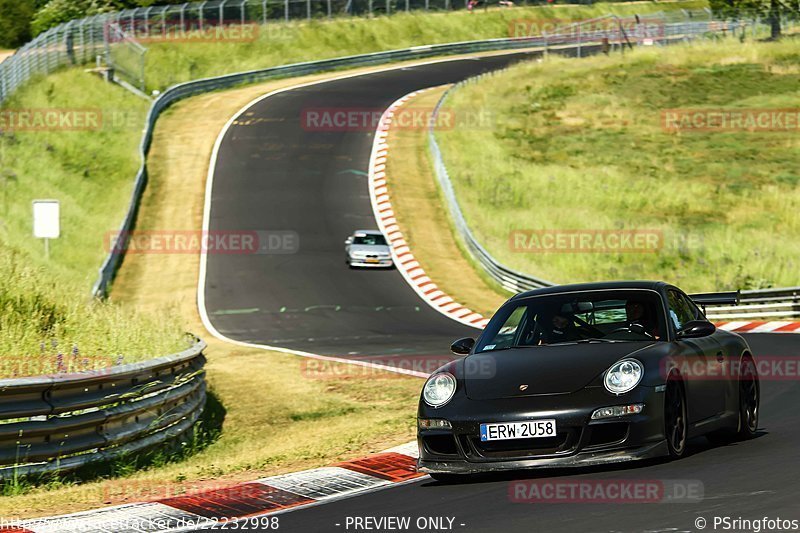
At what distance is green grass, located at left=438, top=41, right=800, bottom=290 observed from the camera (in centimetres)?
3594

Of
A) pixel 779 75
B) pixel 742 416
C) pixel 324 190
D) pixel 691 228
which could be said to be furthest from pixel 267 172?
pixel 742 416

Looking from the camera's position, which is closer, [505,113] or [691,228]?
[691,228]

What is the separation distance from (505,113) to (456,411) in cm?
4966

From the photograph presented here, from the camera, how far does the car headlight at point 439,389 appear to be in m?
9.38

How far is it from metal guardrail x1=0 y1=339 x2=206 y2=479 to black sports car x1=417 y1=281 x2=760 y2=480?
322 centimetres

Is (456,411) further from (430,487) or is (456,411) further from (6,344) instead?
(6,344)

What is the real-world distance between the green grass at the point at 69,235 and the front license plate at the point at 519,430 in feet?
15.4

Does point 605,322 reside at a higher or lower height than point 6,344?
higher

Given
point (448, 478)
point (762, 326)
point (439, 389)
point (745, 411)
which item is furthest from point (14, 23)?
point (448, 478)

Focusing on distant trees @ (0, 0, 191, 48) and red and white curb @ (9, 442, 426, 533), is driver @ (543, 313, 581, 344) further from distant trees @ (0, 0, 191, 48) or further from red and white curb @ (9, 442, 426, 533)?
distant trees @ (0, 0, 191, 48)

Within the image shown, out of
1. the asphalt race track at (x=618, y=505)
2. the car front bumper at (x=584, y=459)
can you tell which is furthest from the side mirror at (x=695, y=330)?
the car front bumper at (x=584, y=459)

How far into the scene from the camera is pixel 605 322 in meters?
10.1

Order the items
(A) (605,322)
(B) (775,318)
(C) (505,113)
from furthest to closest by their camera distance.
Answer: (C) (505,113) → (B) (775,318) → (A) (605,322)

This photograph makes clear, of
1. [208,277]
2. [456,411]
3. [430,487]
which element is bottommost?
[208,277]
